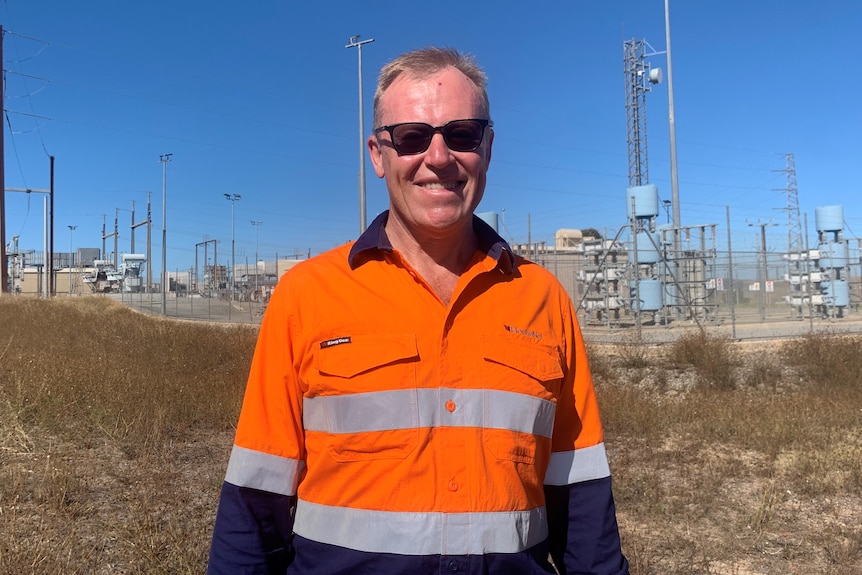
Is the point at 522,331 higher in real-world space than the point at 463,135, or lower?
lower

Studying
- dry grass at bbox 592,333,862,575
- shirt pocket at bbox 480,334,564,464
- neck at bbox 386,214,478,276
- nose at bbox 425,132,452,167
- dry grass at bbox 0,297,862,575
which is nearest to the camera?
shirt pocket at bbox 480,334,564,464

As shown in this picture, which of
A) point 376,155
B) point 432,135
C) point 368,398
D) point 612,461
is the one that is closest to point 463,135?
point 432,135

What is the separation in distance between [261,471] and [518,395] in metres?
0.72

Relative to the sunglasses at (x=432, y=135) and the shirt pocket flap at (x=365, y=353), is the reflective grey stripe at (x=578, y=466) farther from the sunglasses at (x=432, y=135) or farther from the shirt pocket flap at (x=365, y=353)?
the sunglasses at (x=432, y=135)

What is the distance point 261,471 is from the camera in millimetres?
1678

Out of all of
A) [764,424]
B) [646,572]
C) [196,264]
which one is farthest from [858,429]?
[196,264]

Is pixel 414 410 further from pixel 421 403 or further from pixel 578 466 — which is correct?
pixel 578 466

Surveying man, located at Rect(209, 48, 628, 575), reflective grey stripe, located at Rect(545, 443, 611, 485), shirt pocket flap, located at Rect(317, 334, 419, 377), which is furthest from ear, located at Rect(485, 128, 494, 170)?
reflective grey stripe, located at Rect(545, 443, 611, 485)

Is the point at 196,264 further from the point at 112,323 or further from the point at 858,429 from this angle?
the point at 858,429

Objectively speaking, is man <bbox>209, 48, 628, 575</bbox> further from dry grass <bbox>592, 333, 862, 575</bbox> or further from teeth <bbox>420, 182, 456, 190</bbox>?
dry grass <bbox>592, 333, 862, 575</bbox>

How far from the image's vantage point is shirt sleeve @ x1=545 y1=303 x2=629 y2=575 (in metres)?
1.81

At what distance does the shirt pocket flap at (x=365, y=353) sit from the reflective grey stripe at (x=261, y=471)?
279mm

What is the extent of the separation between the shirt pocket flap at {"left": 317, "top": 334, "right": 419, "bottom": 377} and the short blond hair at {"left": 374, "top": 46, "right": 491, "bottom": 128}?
0.69 m

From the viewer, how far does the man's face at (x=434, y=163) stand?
5.92 feet
